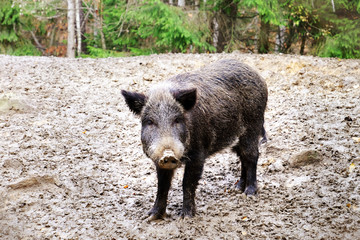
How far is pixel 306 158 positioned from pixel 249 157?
2.78 feet

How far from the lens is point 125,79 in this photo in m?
8.85

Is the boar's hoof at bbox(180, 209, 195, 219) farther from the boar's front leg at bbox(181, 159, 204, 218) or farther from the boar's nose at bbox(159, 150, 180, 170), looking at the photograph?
the boar's nose at bbox(159, 150, 180, 170)

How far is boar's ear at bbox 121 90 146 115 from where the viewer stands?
13.8ft

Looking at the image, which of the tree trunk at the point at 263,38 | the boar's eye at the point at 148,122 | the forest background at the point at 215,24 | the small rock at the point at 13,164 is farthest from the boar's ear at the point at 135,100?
the tree trunk at the point at 263,38

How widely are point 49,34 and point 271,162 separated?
16.9m

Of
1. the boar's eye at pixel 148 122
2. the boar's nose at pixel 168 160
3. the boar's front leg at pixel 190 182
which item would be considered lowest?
the boar's front leg at pixel 190 182

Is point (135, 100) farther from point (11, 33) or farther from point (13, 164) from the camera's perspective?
point (11, 33)

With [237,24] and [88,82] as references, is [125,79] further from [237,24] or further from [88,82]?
[237,24]

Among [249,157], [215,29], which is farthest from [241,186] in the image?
[215,29]

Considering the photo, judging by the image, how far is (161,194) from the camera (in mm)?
4488

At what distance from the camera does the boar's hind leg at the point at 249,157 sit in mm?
5090

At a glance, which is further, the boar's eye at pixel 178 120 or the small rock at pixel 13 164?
the small rock at pixel 13 164

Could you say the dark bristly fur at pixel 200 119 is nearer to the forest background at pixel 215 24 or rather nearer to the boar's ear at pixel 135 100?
the boar's ear at pixel 135 100

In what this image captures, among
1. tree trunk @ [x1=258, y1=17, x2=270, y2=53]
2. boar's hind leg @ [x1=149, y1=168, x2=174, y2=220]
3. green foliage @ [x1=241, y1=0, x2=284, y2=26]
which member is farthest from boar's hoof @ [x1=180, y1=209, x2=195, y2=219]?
tree trunk @ [x1=258, y1=17, x2=270, y2=53]
